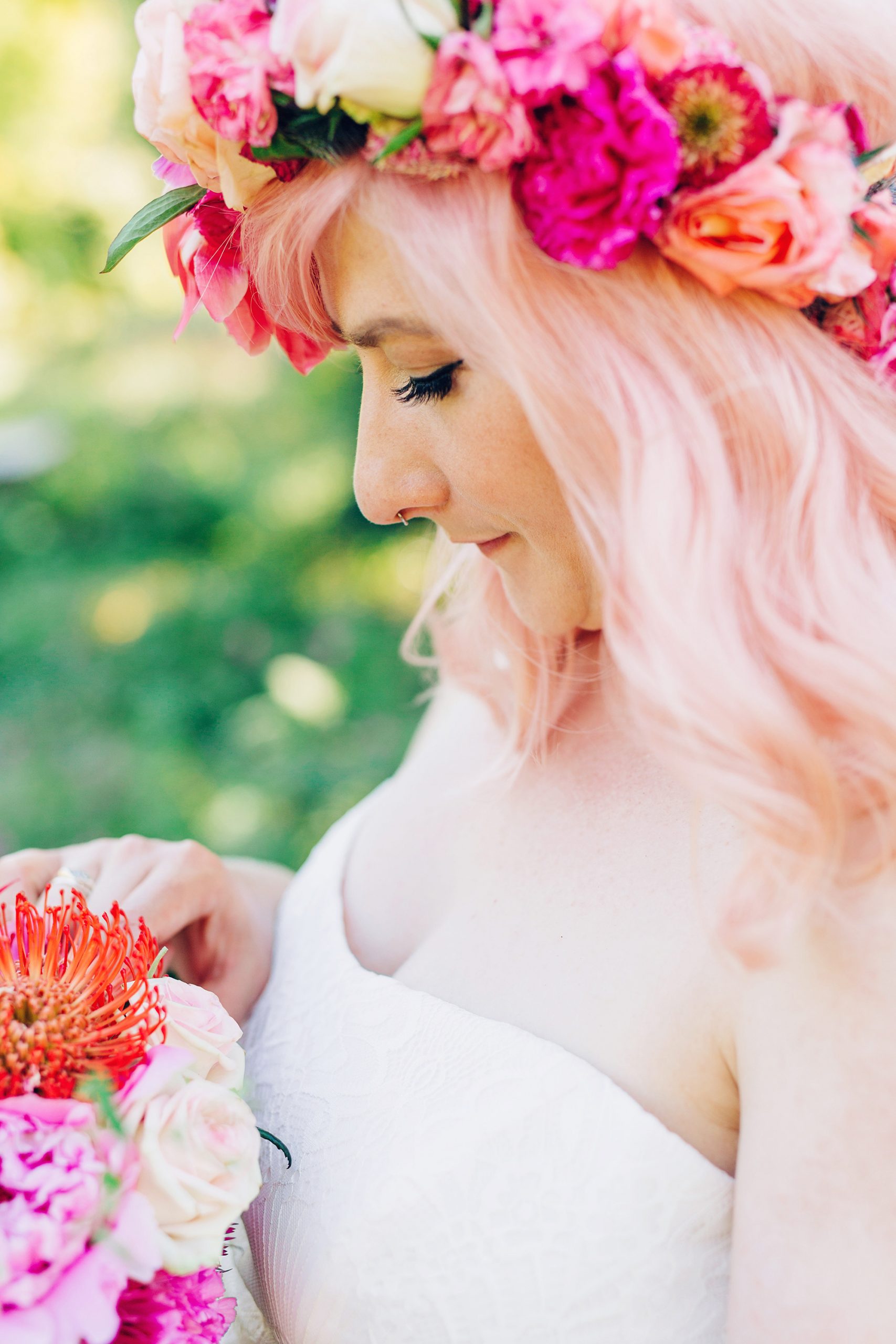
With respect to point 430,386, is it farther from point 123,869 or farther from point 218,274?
point 123,869

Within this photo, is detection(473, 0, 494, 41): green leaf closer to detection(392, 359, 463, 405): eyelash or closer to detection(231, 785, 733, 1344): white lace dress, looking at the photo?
detection(392, 359, 463, 405): eyelash

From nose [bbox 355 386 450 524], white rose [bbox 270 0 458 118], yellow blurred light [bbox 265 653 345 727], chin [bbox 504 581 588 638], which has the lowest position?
yellow blurred light [bbox 265 653 345 727]

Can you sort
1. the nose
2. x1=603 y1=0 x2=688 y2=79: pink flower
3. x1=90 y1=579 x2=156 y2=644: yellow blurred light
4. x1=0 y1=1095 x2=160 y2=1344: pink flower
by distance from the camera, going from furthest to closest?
x1=90 y1=579 x2=156 y2=644: yellow blurred light
the nose
x1=603 y1=0 x2=688 y2=79: pink flower
x1=0 y1=1095 x2=160 y2=1344: pink flower

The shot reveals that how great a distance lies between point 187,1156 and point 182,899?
0.50m

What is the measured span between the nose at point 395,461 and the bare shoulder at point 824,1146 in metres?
0.54

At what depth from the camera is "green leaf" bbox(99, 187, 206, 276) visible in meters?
1.10

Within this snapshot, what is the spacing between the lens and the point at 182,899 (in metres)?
1.33

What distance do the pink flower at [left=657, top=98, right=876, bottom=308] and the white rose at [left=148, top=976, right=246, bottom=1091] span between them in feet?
2.49

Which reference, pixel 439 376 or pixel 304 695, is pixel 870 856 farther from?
pixel 304 695

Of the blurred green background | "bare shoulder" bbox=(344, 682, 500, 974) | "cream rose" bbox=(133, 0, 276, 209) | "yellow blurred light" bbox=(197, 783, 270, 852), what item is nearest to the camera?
"cream rose" bbox=(133, 0, 276, 209)

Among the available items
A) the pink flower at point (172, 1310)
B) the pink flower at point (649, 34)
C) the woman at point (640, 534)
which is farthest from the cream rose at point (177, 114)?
the pink flower at point (172, 1310)

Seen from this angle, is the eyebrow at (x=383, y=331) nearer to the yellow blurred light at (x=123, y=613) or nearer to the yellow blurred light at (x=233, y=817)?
the yellow blurred light at (x=233, y=817)

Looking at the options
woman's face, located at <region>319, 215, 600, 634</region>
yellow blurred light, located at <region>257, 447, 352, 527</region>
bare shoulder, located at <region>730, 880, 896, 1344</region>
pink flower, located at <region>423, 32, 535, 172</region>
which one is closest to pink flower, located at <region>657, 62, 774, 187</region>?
pink flower, located at <region>423, 32, 535, 172</region>

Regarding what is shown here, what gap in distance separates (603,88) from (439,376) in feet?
0.91
